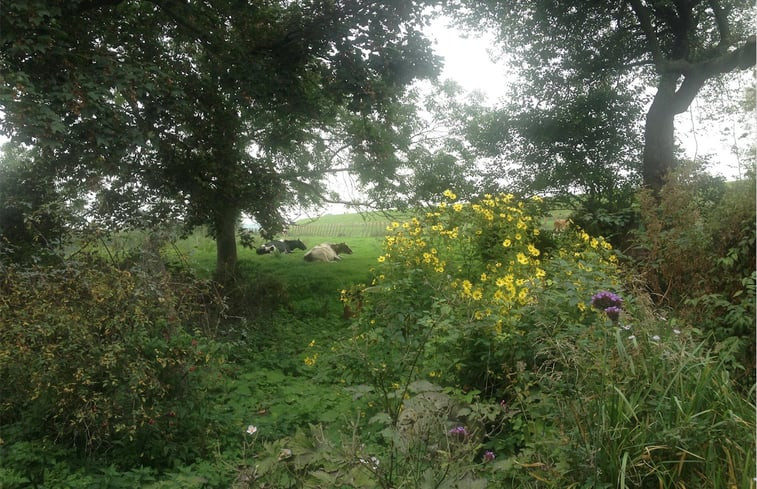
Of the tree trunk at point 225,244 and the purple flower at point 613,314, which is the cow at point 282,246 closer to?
the tree trunk at point 225,244

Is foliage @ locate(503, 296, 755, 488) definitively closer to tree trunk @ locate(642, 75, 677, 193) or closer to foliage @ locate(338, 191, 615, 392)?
foliage @ locate(338, 191, 615, 392)

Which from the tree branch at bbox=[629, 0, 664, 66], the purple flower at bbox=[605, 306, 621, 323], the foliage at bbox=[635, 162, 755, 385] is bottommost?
the purple flower at bbox=[605, 306, 621, 323]

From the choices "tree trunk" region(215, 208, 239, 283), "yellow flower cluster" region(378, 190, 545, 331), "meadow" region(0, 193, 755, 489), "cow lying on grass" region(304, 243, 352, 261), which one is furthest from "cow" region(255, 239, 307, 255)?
"yellow flower cluster" region(378, 190, 545, 331)

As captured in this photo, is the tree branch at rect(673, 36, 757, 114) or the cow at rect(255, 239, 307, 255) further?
the cow at rect(255, 239, 307, 255)

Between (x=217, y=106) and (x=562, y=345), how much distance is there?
6864 mm

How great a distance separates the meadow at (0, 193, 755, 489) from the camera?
7.61 feet

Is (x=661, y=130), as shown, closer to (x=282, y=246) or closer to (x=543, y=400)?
(x=543, y=400)

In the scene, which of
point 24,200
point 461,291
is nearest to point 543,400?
point 461,291

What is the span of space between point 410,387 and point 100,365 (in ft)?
7.44

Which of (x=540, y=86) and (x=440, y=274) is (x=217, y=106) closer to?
(x=440, y=274)

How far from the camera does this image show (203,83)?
26.6 feet

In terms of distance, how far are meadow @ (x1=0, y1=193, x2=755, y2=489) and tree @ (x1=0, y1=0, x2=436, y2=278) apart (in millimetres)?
1632

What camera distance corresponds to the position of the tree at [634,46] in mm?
9656

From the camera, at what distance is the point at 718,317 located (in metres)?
4.12
